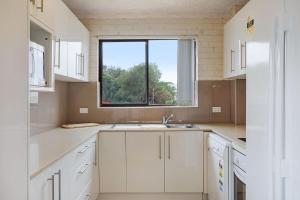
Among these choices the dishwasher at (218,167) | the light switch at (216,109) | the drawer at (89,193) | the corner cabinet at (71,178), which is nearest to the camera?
the corner cabinet at (71,178)

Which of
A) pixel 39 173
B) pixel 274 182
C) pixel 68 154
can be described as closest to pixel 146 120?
pixel 68 154

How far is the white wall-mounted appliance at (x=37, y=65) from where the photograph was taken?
212 centimetres

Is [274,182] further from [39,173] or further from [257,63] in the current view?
[39,173]

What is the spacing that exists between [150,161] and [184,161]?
384 millimetres

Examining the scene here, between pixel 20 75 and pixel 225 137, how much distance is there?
199cm

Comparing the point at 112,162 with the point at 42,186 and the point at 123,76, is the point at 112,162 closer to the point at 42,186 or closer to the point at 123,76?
the point at 123,76

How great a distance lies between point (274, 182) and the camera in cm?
134

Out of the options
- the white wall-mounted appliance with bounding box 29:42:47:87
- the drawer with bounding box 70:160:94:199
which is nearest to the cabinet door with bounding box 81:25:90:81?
the drawer with bounding box 70:160:94:199

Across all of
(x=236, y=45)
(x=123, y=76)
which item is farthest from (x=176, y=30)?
(x=236, y=45)

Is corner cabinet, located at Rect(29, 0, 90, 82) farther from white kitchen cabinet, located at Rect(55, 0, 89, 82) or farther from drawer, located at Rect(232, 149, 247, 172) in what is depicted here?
drawer, located at Rect(232, 149, 247, 172)

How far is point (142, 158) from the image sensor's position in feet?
11.8

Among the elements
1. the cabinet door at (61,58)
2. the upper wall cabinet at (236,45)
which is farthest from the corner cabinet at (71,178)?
the upper wall cabinet at (236,45)

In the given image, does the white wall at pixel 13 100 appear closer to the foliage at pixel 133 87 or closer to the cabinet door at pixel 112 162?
the cabinet door at pixel 112 162

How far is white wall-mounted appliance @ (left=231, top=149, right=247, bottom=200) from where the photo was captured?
7.42 ft
